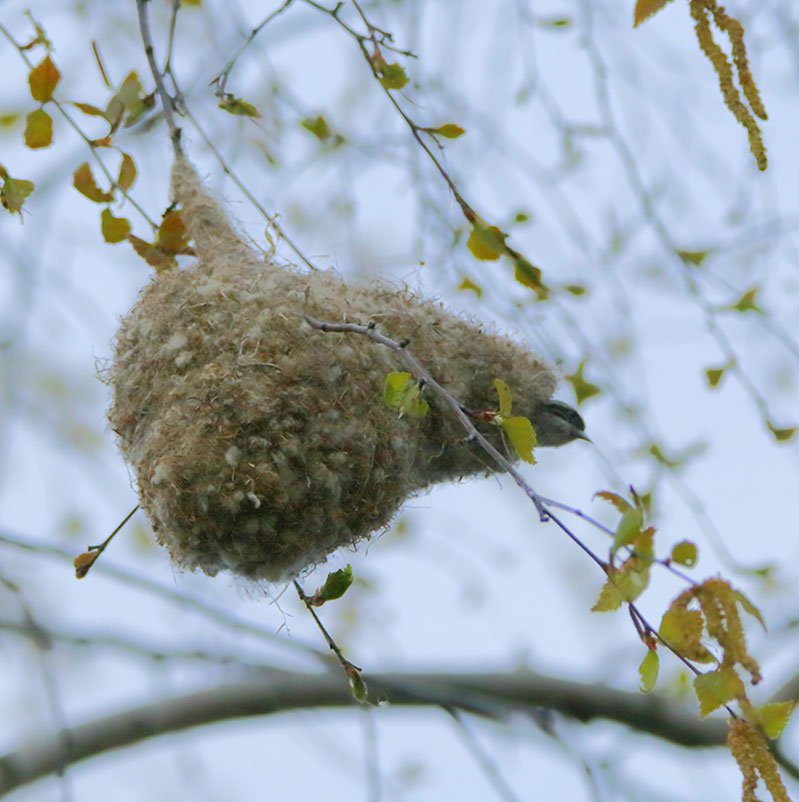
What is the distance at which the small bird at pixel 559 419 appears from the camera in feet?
6.14

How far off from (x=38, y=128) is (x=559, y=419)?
853 mm

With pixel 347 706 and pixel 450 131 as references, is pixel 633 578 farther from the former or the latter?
pixel 347 706

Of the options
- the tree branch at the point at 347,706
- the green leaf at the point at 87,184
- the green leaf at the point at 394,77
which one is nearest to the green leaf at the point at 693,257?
the green leaf at the point at 394,77

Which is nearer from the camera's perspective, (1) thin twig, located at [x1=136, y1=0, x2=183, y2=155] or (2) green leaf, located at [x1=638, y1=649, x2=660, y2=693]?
(2) green leaf, located at [x1=638, y1=649, x2=660, y2=693]

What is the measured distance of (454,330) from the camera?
5.88 feet

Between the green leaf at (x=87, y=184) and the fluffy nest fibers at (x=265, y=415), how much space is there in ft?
0.47

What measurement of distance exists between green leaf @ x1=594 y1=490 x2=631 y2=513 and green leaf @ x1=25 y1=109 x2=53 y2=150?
0.92 meters

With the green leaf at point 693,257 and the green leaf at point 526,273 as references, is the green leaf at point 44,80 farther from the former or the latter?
the green leaf at point 693,257

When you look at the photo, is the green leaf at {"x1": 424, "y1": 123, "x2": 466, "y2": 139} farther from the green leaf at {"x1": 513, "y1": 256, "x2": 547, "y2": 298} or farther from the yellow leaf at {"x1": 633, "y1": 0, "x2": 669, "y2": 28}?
the yellow leaf at {"x1": 633, "y1": 0, "x2": 669, "y2": 28}

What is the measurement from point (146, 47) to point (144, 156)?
1070 millimetres

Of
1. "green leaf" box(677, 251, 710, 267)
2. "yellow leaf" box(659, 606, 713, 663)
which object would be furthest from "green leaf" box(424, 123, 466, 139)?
"yellow leaf" box(659, 606, 713, 663)

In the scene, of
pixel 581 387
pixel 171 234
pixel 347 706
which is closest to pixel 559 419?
pixel 581 387

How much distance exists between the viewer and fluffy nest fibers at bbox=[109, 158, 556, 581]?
1526mm

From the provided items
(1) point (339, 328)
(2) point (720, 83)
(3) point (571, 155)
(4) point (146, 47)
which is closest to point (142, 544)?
(3) point (571, 155)
